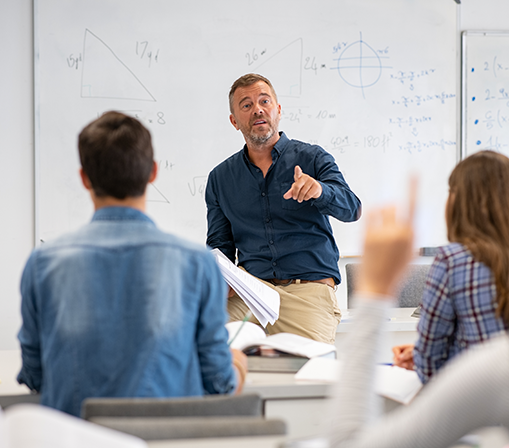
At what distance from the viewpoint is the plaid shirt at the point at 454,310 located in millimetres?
1150

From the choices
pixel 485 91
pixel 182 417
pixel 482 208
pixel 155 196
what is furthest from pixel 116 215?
pixel 485 91

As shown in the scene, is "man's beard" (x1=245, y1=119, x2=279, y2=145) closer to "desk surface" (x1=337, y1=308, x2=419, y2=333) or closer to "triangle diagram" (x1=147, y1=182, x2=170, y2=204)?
"desk surface" (x1=337, y1=308, x2=419, y2=333)

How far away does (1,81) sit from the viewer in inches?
128

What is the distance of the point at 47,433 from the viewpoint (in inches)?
25.9

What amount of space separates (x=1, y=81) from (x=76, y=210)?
0.85 meters

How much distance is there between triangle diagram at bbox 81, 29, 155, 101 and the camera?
3277 millimetres

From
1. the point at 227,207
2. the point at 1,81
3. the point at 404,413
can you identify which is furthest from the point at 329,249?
the point at 1,81

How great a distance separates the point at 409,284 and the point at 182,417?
215 cm

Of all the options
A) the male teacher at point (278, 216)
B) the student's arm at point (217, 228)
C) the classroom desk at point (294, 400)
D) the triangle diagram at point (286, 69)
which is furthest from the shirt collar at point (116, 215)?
the triangle diagram at point (286, 69)

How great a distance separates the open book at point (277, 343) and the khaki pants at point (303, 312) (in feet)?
1.78

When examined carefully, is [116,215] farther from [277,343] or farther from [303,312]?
[303,312]

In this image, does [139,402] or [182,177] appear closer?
[139,402]

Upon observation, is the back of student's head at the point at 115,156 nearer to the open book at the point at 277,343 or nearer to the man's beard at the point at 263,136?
the open book at the point at 277,343

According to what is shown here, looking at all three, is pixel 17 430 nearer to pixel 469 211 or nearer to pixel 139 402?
pixel 139 402
